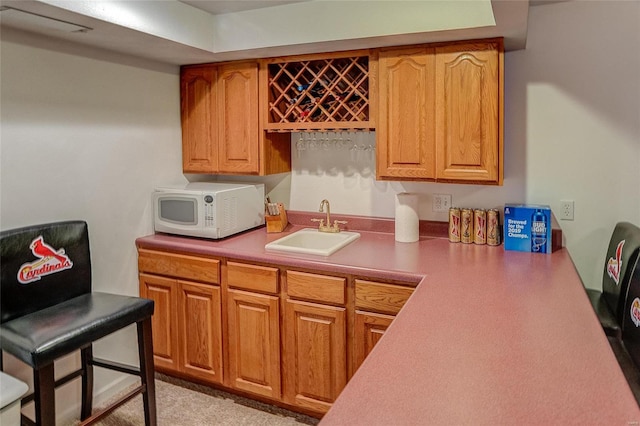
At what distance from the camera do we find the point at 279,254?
2.48 m

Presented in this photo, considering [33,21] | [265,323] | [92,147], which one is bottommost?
[265,323]

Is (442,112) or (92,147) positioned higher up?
(442,112)

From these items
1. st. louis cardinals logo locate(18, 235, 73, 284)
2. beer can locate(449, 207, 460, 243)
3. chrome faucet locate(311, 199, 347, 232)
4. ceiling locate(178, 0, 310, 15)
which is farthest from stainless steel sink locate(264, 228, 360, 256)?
ceiling locate(178, 0, 310, 15)

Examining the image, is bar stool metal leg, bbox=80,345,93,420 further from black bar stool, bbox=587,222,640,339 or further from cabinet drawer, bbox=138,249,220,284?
black bar stool, bbox=587,222,640,339

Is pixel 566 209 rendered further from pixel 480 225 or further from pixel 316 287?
pixel 316 287

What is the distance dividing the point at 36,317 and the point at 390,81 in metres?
1.99

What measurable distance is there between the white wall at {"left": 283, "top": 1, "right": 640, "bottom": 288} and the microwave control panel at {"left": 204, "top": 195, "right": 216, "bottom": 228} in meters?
1.48

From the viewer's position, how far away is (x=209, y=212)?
2719 millimetres

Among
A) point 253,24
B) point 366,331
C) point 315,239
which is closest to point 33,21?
point 253,24

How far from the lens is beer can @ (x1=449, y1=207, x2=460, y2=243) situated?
8.69 ft

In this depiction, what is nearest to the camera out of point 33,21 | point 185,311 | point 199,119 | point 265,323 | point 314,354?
point 33,21

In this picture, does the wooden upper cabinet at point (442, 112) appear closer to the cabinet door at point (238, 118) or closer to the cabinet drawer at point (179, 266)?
the cabinet door at point (238, 118)

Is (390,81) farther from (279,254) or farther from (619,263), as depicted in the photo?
(619,263)

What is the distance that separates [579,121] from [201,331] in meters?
2.31
